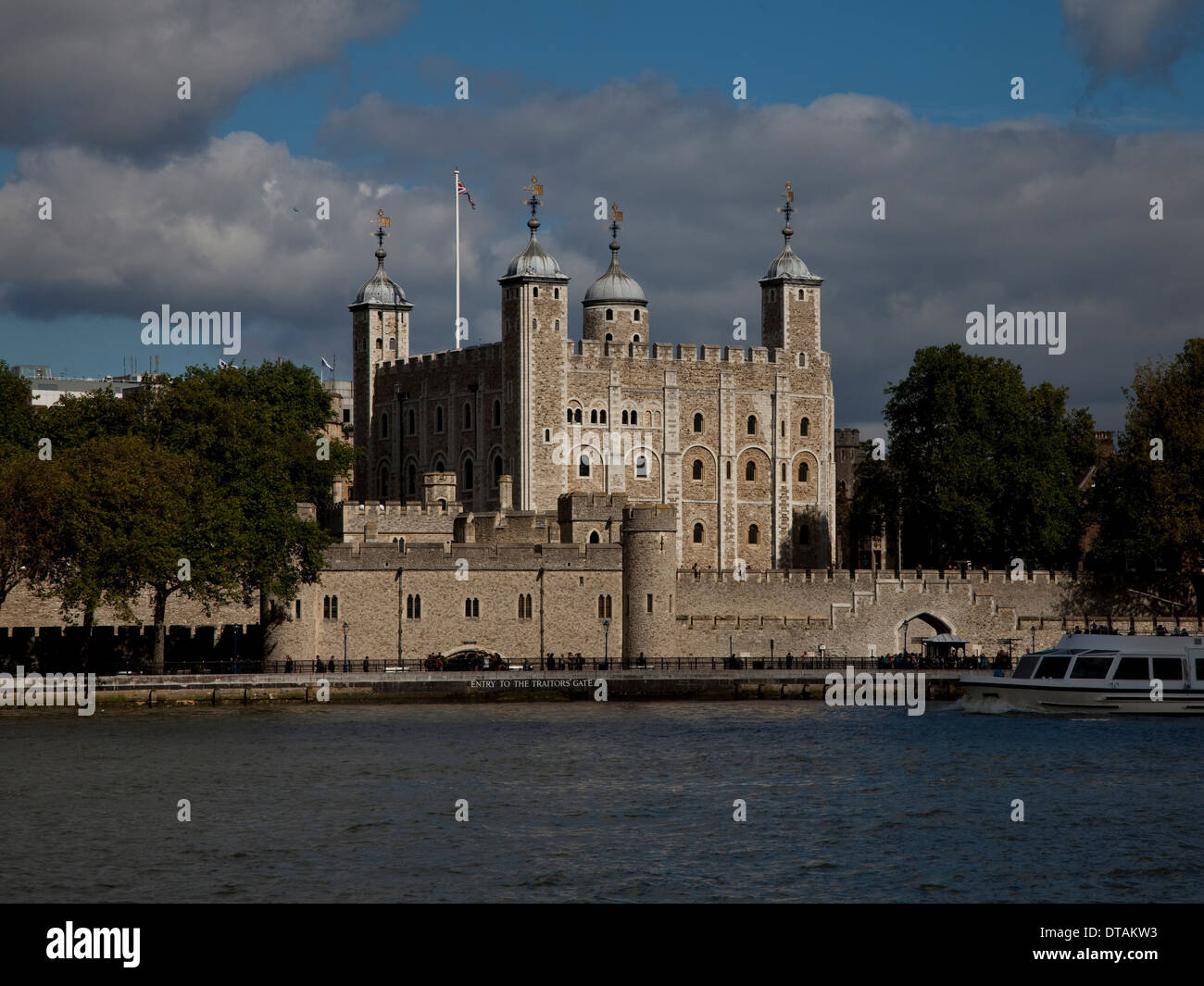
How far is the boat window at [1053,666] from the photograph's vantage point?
5519cm

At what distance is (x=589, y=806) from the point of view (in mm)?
36500

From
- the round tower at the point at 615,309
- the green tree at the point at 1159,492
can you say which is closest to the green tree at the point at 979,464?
the green tree at the point at 1159,492

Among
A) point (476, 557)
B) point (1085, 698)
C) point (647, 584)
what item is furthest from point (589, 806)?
point (647, 584)

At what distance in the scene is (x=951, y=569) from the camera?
75062 millimetres

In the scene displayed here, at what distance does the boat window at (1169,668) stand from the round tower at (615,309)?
4219 cm

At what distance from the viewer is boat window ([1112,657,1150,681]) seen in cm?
5428

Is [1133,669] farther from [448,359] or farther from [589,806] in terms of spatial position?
[448,359]

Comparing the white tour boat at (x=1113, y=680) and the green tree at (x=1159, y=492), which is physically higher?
the green tree at (x=1159, y=492)

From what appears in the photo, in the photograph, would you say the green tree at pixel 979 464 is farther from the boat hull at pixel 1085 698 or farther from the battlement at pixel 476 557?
the boat hull at pixel 1085 698

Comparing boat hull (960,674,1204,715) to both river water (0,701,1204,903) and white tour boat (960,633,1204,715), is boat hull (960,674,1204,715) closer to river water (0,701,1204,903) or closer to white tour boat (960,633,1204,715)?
white tour boat (960,633,1204,715)

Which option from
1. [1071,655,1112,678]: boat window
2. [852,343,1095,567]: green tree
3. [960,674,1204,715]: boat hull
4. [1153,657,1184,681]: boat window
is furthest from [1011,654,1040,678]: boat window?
[852,343,1095,567]: green tree

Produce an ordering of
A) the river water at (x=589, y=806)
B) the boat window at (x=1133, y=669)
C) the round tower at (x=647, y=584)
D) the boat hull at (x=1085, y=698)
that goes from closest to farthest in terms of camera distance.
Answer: the river water at (x=589, y=806) < the boat hull at (x=1085, y=698) < the boat window at (x=1133, y=669) < the round tower at (x=647, y=584)

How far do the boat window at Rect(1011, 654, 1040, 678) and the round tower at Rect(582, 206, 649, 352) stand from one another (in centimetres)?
3950

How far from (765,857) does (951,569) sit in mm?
45341
